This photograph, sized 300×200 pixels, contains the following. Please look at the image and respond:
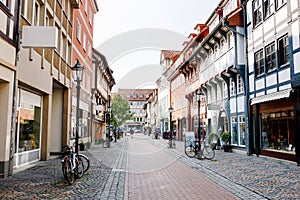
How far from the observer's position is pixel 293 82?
12.9 m

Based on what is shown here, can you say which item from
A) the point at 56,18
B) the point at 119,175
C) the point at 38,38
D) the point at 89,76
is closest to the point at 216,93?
the point at 89,76

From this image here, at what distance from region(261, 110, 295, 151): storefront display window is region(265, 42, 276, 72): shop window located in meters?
2.44

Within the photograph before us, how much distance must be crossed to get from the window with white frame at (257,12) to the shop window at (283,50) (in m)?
2.66

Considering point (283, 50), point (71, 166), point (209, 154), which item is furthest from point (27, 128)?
point (283, 50)

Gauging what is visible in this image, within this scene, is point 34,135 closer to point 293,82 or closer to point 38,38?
point 38,38

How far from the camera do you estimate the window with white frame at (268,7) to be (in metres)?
15.1

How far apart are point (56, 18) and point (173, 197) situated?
11322mm

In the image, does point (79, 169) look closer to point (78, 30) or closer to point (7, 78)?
point (7, 78)

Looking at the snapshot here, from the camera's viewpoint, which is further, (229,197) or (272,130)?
(272,130)

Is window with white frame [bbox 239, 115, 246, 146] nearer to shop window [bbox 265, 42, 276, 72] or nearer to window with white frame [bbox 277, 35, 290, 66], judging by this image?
shop window [bbox 265, 42, 276, 72]

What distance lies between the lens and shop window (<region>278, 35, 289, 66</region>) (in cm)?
1384

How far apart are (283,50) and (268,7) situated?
2.81 m

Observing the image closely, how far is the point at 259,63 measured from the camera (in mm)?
16594

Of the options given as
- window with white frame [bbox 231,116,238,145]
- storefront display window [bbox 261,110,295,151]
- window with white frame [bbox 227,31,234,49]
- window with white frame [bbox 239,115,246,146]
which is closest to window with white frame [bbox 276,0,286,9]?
window with white frame [bbox 227,31,234,49]
